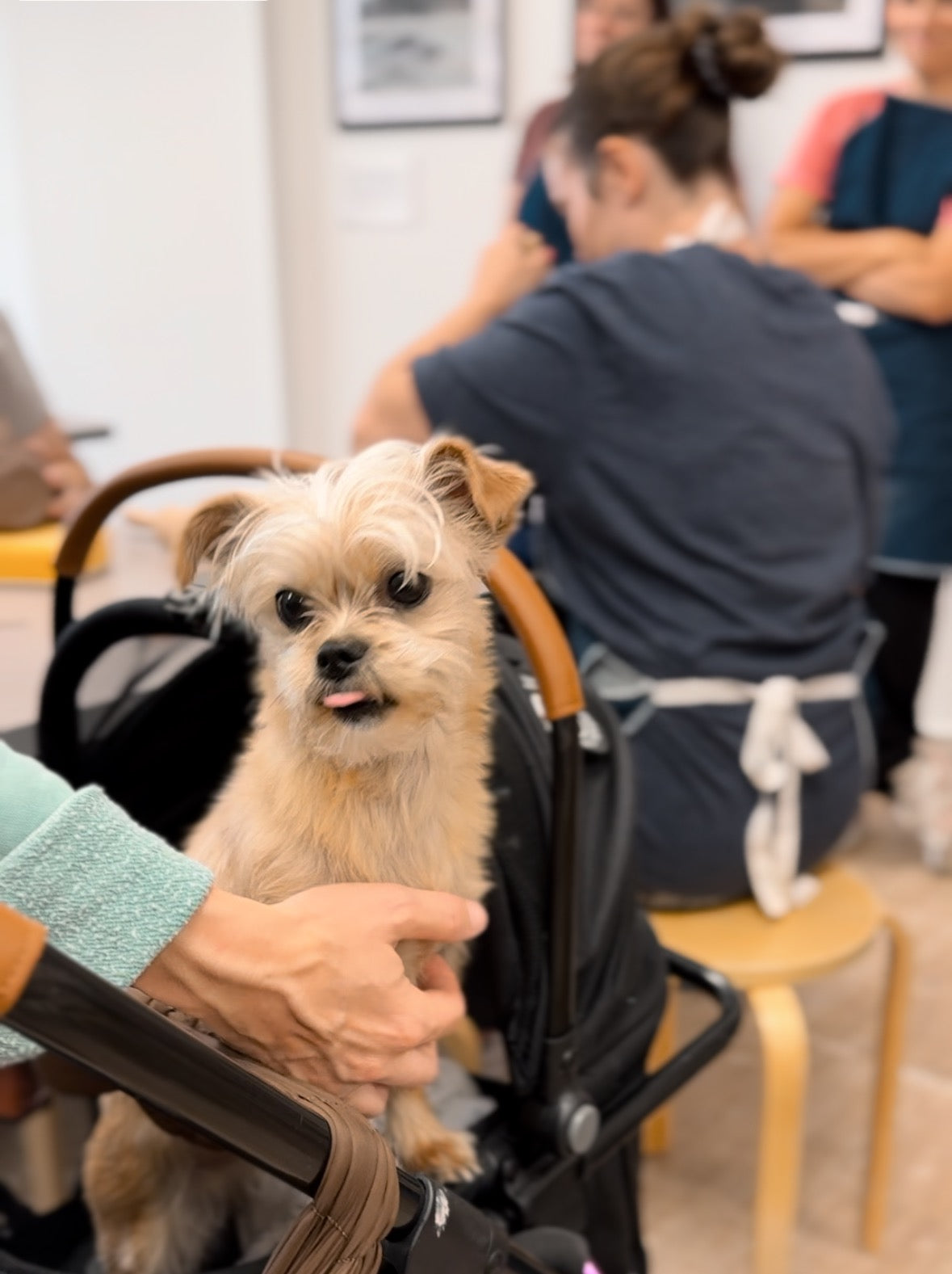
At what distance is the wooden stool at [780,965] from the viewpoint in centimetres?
133

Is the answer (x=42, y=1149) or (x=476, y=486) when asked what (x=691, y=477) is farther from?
(x=42, y=1149)

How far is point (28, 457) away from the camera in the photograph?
1.62m

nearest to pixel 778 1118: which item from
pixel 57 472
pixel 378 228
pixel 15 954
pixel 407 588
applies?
pixel 407 588

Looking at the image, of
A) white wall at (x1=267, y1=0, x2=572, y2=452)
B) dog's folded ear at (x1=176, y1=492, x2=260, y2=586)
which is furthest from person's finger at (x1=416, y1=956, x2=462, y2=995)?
white wall at (x1=267, y1=0, x2=572, y2=452)

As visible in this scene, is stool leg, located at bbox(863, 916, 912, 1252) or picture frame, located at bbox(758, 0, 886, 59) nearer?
stool leg, located at bbox(863, 916, 912, 1252)

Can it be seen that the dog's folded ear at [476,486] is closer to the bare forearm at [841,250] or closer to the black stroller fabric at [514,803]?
the black stroller fabric at [514,803]

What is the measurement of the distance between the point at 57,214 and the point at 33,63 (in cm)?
40

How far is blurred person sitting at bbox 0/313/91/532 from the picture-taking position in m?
1.58

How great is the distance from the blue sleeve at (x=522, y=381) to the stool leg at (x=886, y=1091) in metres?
0.79

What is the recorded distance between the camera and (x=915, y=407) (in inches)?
95.5

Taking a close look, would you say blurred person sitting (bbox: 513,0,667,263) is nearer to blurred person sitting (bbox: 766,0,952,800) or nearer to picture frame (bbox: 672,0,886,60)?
picture frame (bbox: 672,0,886,60)

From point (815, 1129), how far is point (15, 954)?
5.52 ft

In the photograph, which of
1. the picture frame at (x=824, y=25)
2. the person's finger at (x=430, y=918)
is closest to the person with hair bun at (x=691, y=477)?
the person's finger at (x=430, y=918)

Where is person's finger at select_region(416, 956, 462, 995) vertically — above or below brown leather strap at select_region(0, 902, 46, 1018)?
below
